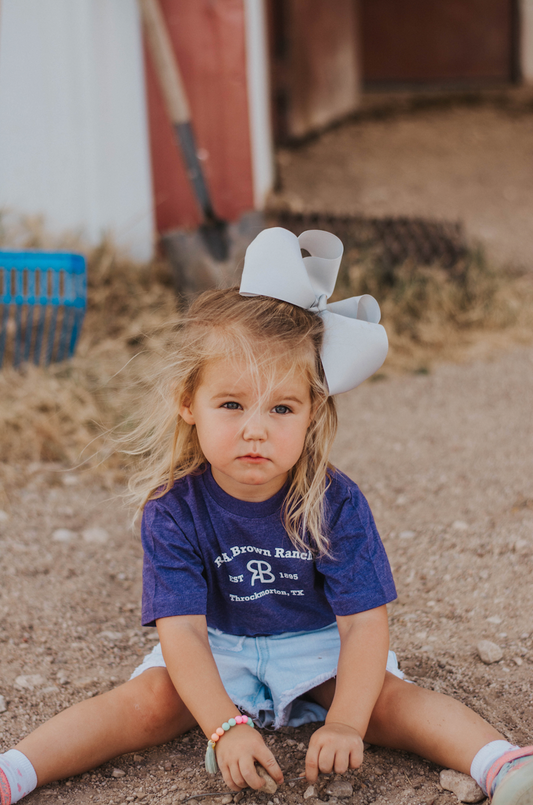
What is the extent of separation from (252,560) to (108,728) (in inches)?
14.1

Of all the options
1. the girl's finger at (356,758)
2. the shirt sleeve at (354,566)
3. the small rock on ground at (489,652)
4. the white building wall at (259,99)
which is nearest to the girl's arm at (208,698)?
the girl's finger at (356,758)

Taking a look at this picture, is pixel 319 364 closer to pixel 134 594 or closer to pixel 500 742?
pixel 500 742

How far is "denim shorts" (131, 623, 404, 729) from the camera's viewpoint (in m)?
1.38

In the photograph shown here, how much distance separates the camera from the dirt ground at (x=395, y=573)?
1.32m

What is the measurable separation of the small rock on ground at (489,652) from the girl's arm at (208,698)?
0.59m

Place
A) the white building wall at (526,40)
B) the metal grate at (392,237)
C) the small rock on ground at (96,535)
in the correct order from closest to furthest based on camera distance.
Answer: the small rock on ground at (96,535) → the metal grate at (392,237) → the white building wall at (526,40)

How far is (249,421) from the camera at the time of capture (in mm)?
1212

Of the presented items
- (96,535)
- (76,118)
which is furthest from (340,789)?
(76,118)

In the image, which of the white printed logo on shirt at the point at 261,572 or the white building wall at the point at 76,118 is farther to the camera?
the white building wall at the point at 76,118

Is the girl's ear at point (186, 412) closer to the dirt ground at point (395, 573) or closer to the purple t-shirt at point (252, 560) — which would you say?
the purple t-shirt at point (252, 560)

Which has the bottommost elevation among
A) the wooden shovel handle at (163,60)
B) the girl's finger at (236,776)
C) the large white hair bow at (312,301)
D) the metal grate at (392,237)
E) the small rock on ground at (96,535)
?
the small rock on ground at (96,535)

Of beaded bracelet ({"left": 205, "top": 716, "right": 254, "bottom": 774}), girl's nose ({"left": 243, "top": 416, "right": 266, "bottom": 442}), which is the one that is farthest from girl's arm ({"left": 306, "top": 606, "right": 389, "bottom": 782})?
girl's nose ({"left": 243, "top": 416, "right": 266, "bottom": 442})

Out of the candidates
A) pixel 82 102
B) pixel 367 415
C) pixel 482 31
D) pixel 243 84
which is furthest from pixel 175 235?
pixel 482 31

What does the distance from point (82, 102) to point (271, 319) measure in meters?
2.95
